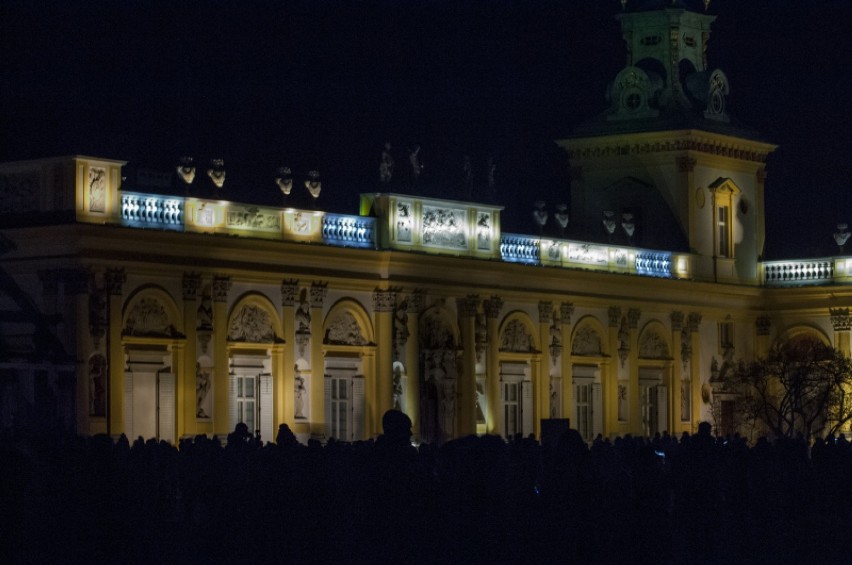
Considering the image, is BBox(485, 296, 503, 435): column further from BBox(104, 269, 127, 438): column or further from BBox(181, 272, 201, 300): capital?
BBox(104, 269, 127, 438): column

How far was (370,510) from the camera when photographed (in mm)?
25453

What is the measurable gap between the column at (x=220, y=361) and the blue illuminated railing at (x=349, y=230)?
315 centimetres

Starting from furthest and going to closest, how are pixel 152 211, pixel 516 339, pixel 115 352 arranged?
pixel 516 339
pixel 152 211
pixel 115 352

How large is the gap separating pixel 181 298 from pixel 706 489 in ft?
49.1

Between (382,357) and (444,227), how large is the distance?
346 cm

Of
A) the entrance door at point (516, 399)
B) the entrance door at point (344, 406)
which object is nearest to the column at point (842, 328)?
the entrance door at point (516, 399)

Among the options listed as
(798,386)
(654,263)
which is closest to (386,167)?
(654,263)

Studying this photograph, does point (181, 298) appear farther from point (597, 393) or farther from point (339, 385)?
point (597, 393)

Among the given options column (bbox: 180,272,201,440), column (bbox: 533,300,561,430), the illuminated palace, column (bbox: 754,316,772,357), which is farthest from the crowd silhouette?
column (bbox: 754,316,772,357)

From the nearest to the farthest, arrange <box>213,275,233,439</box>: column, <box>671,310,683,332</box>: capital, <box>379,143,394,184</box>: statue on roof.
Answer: <box>213,275,233,439</box>: column < <box>379,143,394,184</box>: statue on roof < <box>671,310,683,332</box>: capital

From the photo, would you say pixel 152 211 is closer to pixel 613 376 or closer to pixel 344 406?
pixel 344 406

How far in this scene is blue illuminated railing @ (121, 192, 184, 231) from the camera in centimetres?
3984

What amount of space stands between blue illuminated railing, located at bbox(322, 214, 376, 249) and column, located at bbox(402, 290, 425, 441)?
1.60 meters

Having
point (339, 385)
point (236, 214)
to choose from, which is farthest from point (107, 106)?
point (339, 385)
